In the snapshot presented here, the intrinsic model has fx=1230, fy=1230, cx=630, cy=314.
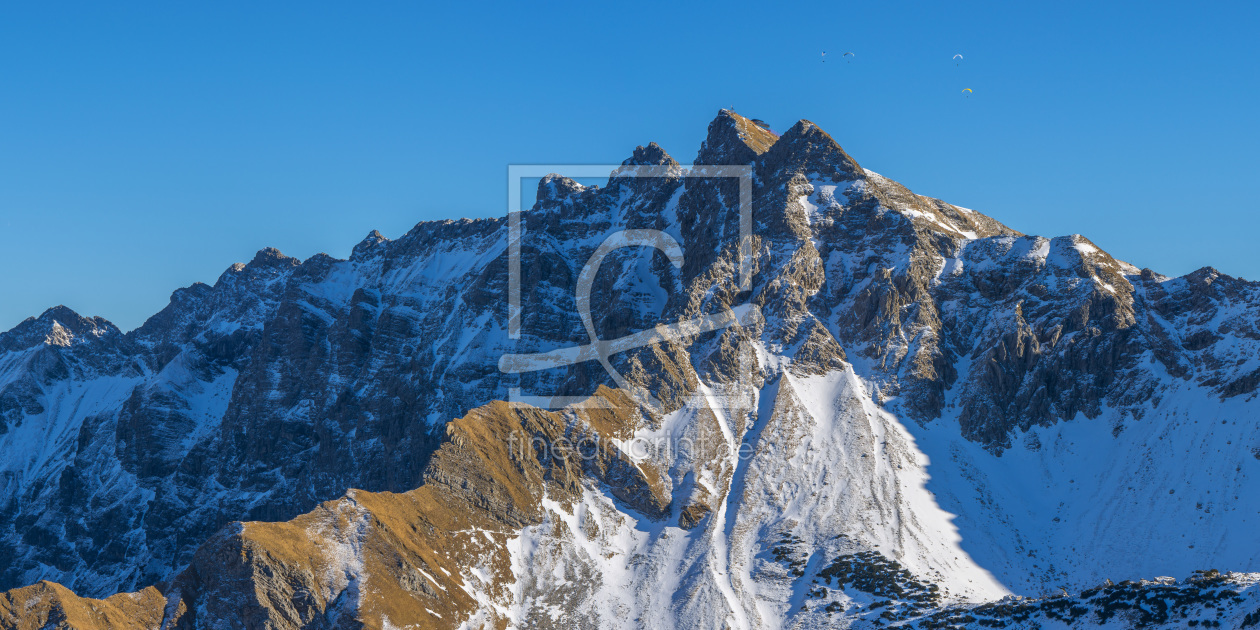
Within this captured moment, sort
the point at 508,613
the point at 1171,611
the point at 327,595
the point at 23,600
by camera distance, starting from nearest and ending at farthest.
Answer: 1. the point at 1171,611
2. the point at 23,600
3. the point at 327,595
4. the point at 508,613

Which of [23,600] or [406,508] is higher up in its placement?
[406,508]

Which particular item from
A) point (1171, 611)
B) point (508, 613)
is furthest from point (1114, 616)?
point (508, 613)

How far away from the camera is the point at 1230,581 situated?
150 meters

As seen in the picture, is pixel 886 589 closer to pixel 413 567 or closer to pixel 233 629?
pixel 413 567

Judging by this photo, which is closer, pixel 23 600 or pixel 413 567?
pixel 23 600

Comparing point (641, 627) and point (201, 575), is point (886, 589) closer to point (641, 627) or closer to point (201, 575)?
point (641, 627)

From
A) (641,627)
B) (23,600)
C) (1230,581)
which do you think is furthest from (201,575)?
(1230,581)

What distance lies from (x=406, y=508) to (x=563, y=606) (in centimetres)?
2995

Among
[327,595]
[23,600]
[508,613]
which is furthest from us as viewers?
[508,613]

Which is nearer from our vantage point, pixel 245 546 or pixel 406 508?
pixel 245 546

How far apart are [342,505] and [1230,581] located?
127 meters

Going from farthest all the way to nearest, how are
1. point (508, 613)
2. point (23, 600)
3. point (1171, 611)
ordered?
point (508, 613) < point (23, 600) < point (1171, 611)

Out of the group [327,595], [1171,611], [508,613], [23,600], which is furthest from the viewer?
[508,613]

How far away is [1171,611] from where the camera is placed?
482 ft
